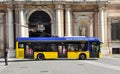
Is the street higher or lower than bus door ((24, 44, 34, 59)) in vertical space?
lower

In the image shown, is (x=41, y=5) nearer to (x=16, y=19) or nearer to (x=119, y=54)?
(x=16, y=19)

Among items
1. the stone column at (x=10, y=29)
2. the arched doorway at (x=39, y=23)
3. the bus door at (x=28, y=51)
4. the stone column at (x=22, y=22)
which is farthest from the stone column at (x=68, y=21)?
the bus door at (x=28, y=51)

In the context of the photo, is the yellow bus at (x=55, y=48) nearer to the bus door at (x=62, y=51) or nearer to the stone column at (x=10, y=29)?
the bus door at (x=62, y=51)

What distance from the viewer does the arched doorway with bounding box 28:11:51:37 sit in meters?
58.2

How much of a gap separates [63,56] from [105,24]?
1326cm

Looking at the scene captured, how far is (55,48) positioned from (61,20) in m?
10.8

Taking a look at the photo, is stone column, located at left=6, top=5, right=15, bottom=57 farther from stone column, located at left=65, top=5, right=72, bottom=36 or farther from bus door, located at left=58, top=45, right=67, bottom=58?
bus door, located at left=58, top=45, right=67, bottom=58

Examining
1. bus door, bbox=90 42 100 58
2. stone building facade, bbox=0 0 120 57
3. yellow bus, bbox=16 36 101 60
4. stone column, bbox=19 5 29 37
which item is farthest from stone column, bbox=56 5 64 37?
bus door, bbox=90 42 100 58

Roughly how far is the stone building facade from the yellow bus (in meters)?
9.32

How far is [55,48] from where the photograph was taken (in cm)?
4694

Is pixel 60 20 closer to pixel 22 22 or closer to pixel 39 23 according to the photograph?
pixel 39 23

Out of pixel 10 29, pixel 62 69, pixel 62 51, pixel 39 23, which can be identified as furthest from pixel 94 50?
pixel 62 69

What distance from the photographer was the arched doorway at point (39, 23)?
191 ft

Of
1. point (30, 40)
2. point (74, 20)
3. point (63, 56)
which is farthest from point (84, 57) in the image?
point (74, 20)
